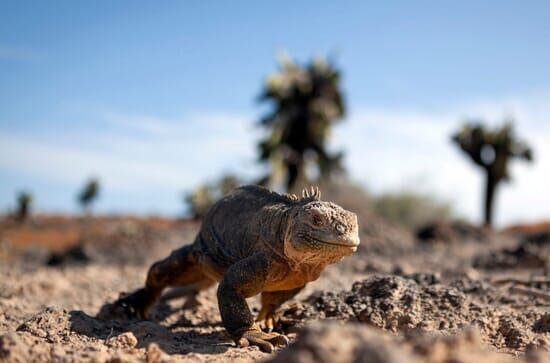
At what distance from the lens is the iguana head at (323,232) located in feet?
16.9

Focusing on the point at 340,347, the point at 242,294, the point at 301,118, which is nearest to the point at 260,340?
the point at 242,294

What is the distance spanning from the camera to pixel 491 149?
101 ft

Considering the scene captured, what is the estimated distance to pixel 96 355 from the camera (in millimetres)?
4023

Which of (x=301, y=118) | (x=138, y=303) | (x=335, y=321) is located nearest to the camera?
(x=335, y=321)

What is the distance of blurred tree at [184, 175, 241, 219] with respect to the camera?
29.5 metres

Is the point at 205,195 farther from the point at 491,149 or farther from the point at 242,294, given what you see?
the point at 242,294

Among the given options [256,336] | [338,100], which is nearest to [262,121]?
[338,100]

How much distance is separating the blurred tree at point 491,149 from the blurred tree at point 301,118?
24.0 feet

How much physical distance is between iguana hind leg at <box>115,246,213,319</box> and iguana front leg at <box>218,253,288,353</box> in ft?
5.19

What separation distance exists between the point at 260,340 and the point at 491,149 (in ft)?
92.4

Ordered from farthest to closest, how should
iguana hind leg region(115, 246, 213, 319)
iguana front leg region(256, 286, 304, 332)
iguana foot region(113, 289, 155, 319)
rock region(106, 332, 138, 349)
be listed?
1. iguana foot region(113, 289, 155, 319)
2. iguana hind leg region(115, 246, 213, 319)
3. iguana front leg region(256, 286, 304, 332)
4. rock region(106, 332, 138, 349)

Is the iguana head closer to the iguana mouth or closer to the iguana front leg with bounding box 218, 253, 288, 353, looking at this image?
the iguana mouth

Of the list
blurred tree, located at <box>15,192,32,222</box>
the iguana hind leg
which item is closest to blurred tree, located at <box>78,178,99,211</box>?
blurred tree, located at <box>15,192,32,222</box>

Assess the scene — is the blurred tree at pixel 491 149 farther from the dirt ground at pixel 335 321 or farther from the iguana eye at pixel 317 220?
the iguana eye at pixel 317 220
